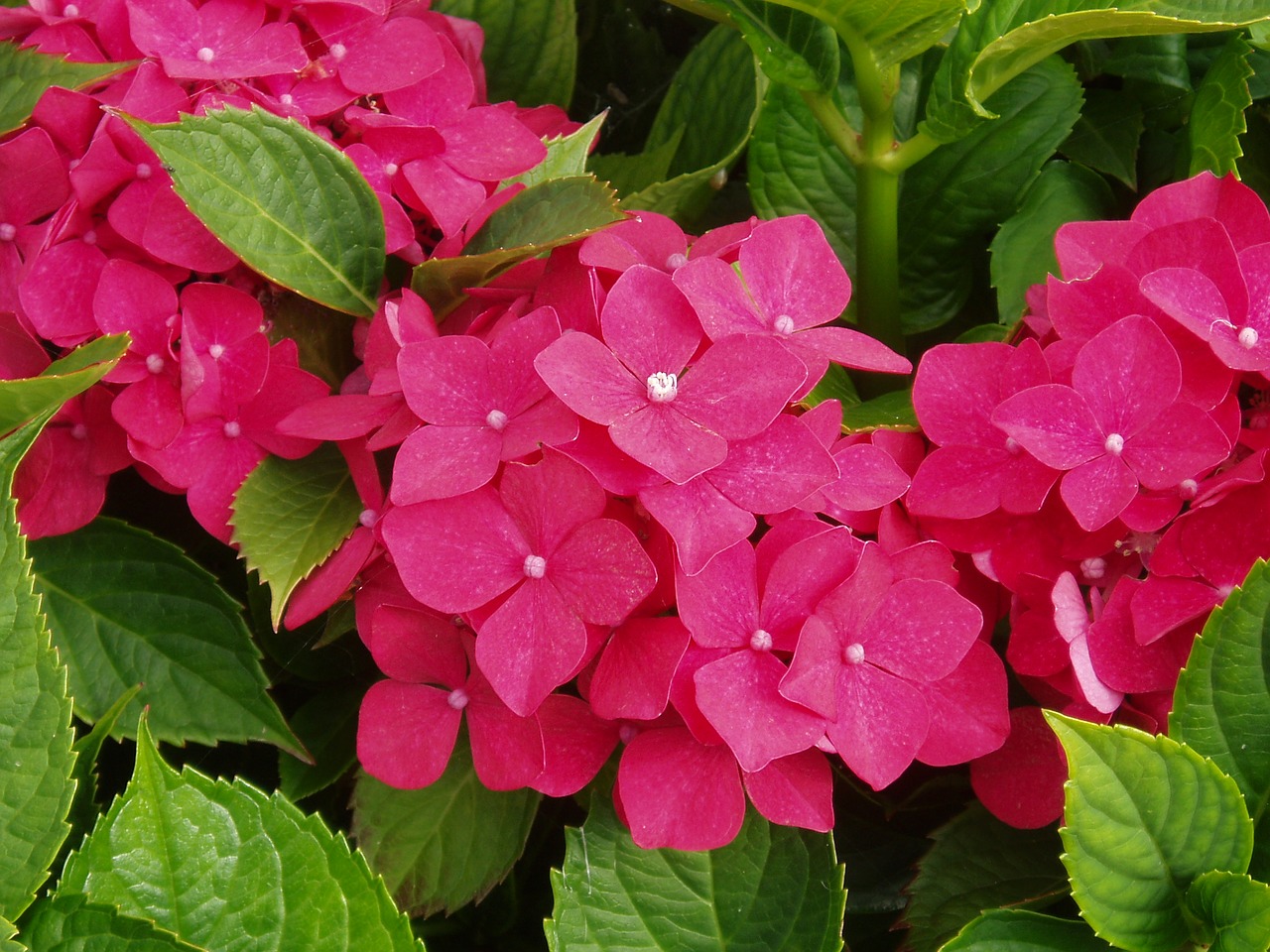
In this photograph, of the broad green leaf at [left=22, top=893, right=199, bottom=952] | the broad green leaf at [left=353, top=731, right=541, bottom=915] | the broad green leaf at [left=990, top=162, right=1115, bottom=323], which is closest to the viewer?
the broad green leaf at [left=22, top=893, right=199, bottom=952]

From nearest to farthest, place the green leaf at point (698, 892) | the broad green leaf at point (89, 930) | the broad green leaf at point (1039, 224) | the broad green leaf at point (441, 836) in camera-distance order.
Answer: the broad green leaf at point (89, 930)
the green leaf at point (698, 892)
the broad green leaf at point (441, 836)
the broad green leaf at point (1039, 224)

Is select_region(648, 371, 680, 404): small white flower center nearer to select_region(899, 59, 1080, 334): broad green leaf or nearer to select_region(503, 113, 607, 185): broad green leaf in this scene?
select_region(503, 113, 607, 185): broad green leaf

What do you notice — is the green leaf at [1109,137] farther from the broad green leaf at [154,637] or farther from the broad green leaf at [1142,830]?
the broad green leaf at [154,637]

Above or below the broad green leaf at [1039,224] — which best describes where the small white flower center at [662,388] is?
above

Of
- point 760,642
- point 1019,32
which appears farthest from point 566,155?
point 760,642

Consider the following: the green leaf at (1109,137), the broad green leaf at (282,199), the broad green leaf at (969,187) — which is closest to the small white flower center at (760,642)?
the broad green leaf at (282,199)

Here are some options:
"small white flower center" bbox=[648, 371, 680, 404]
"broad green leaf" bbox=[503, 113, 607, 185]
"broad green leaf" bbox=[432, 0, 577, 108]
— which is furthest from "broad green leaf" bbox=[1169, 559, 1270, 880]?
"broad green leaf" bbox=[432, 0, 577, 108]

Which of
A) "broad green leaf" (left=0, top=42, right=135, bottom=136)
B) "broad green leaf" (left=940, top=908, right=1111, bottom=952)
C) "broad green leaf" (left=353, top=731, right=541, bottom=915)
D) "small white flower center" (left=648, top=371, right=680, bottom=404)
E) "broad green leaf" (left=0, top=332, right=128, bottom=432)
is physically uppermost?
"broad green leaf" (left=0, top=42, right=135, bottom=136)
